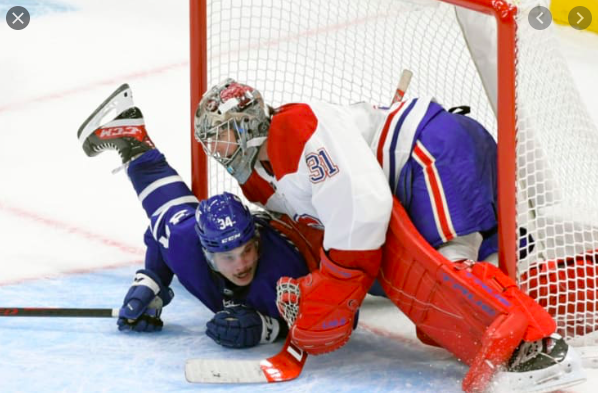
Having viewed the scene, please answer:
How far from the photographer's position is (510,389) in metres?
2.21

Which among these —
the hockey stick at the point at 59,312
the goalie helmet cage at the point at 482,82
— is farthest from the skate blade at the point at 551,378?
the hockey stick at the point at 59,312

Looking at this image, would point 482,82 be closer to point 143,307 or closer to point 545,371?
point 545,371

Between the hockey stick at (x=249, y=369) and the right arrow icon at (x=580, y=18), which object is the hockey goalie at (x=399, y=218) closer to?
the hockey stick at (x=249, y=369)

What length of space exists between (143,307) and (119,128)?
1.78ft

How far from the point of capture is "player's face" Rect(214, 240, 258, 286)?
8.51 feet

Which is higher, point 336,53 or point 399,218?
point 336,53

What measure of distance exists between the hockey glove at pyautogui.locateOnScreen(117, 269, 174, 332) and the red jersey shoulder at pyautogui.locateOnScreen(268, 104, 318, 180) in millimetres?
495

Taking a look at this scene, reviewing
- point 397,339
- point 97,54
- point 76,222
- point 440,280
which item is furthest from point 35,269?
point 97,54

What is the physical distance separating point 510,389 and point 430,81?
115 centimetres

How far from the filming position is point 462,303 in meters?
2.30

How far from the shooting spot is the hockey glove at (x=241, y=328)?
261 cm

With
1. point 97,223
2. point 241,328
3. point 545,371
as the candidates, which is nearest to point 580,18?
A: point 97,223

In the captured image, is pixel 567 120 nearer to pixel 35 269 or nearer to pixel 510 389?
pixel 510 389

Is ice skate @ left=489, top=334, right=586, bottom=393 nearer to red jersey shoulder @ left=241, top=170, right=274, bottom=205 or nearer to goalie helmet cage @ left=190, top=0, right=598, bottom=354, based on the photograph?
goalie helmet cage @ left=190, top=0, right=598, bottom=354
